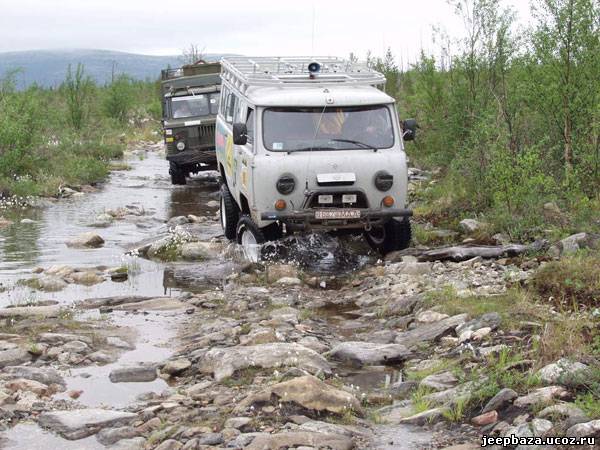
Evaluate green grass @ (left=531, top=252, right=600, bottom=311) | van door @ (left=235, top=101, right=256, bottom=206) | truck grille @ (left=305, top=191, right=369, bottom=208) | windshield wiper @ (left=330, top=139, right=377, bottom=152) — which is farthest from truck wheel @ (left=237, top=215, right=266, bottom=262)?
green grass @ (left=531, top=252, right=600, bottom=311)

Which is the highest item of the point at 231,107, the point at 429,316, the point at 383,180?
the point at 231,107

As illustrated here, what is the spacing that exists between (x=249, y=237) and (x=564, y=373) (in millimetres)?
6532

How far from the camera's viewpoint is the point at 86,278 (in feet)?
34.6

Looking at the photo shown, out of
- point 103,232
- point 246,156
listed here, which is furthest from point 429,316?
point 103,232

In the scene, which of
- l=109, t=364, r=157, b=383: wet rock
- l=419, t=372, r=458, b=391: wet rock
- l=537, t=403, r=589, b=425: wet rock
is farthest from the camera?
l=109, t=364, r=157, b=383: wet rock

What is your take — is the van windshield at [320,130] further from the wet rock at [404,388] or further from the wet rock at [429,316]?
the wet rock at [404,388]

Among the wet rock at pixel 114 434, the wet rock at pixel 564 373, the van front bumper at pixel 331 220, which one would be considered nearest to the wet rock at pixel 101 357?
the wet rock at pixel 114 434

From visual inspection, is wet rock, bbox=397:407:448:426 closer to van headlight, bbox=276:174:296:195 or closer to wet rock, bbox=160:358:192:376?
wet rock, bbox=160:358:192:376

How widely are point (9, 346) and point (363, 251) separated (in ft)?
18.5

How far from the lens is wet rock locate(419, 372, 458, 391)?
19.6 ft

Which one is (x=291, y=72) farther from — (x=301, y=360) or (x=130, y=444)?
(x=130, y=444)

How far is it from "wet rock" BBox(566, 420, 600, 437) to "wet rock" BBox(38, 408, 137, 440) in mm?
2763

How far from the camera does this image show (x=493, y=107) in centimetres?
1346

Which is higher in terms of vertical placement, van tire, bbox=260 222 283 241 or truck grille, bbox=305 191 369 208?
truck grille, bbox=305 191 369 208
